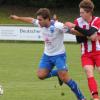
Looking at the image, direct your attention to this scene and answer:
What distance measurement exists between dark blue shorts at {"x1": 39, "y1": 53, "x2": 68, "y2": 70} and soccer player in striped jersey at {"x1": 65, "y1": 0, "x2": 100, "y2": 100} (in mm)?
643

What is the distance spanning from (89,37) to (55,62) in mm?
1181

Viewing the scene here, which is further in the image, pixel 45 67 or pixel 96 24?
pixel 45 67

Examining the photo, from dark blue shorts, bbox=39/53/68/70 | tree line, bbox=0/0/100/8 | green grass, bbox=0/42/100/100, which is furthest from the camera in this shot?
tree line, bbox=0/0/100/8

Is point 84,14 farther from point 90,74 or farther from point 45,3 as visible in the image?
point 45,3

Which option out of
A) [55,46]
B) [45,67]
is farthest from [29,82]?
[55,46]

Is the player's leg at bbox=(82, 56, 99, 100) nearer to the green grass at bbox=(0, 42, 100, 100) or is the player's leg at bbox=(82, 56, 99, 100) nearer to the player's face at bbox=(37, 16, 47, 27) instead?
the player's face at bbox=(37, 16, 47, 27)

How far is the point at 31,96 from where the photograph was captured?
1202 cm

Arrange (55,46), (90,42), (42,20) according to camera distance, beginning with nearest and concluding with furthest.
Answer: (90,42)
(42,20)
(55,46)

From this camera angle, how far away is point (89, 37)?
10.4 m

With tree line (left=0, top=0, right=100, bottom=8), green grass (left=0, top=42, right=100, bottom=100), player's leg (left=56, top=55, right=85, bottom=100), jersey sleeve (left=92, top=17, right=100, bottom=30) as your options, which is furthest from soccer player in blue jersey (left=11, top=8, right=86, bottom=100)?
tree line (left=0, top=0, right=100, bottom=8)

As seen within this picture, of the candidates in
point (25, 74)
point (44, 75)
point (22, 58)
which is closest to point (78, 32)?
point (44, 75)

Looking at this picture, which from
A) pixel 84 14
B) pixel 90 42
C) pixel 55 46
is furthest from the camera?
pixel 55 46

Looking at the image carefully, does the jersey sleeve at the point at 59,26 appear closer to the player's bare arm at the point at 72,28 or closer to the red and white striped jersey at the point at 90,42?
the red and white striped jersey at the point at 90,42

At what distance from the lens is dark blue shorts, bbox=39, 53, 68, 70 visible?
1112cm
